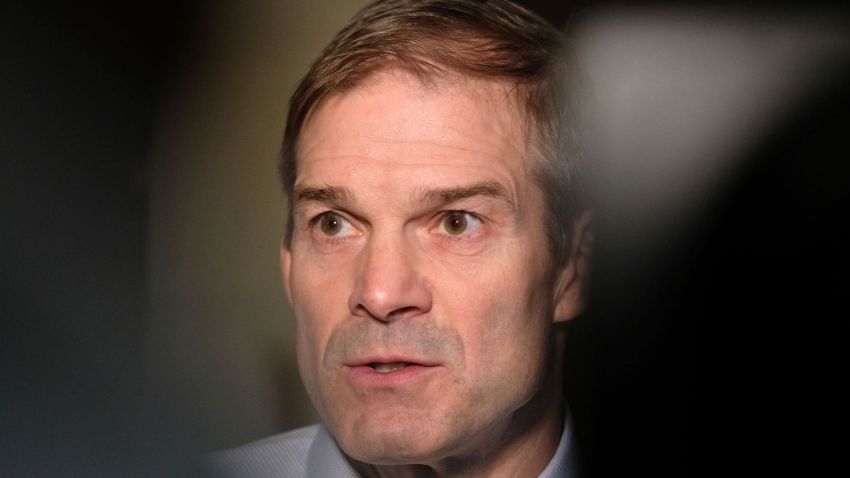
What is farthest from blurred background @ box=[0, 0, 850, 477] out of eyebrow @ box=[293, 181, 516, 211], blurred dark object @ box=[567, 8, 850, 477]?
eyebrow @ box=[293, 181, 516, 211]

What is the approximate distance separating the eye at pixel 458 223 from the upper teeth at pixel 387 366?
12cm

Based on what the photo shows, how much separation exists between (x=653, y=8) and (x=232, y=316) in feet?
1.69

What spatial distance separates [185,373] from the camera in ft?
3.33

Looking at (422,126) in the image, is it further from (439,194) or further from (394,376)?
(394,376)

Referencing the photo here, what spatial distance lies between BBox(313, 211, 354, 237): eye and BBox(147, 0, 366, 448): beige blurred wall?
166 mm

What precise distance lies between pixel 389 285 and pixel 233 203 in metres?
0.31

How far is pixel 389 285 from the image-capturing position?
0.84 metres

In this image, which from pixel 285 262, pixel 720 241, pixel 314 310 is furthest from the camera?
pixel 285 262

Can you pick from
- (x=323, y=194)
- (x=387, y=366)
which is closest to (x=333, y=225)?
(x=323, y=194)

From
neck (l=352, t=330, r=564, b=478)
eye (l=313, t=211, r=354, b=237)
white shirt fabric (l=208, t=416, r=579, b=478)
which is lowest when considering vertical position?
white shirt fabric (l=208, t=416, r=579, b=478)

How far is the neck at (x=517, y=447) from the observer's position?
3.10 feet

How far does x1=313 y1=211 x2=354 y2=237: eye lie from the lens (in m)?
Result: 0.90

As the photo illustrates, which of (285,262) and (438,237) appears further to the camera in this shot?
(285,262)

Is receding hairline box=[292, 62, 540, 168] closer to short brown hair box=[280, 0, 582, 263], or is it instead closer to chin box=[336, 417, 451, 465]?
short brown hair box=[280, 0, 582, 263]
